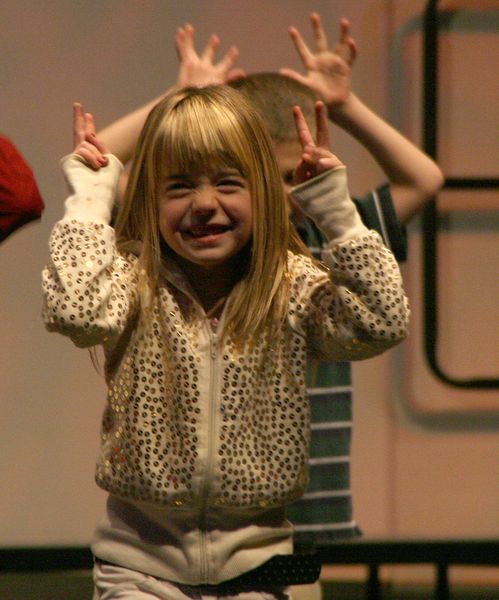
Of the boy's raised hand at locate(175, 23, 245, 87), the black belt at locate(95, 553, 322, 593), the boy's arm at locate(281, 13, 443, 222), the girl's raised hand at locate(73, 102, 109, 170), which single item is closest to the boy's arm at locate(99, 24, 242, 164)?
the boy's raised hand at locate(175, 23, 245, 87)

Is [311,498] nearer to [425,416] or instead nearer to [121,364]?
[121,364]

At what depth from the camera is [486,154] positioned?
2371 millimetres

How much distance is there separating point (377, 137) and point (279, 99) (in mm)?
170

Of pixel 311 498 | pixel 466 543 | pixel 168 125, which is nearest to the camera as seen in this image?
pixel 168 125

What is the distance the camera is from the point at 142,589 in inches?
45.9

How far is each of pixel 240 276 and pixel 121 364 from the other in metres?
0.17

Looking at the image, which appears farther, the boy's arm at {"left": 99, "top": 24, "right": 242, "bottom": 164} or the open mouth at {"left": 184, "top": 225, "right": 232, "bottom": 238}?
the boy's arm at {"left": 99, "top": 24, "right": 242, "bottom": 164}

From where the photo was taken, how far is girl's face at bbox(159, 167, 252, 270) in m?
1.18

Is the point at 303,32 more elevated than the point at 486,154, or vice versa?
the point at 303,32

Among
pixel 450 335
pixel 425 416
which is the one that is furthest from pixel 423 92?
pixel 425 416

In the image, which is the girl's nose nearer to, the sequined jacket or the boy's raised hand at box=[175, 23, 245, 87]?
the sequined jacket

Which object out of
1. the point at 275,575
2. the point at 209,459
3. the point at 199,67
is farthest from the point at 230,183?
the point at 199,67

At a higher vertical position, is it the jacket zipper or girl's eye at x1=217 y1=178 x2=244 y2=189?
girl's eye at x1=217 y1=178 x2=244 y2=189

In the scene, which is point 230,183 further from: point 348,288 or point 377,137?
point 377,137
